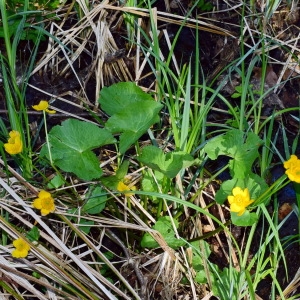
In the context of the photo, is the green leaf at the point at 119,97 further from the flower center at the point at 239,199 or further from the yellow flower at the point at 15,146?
the flower center at the point at 239,199

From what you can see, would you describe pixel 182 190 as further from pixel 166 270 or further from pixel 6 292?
pixel 6 292

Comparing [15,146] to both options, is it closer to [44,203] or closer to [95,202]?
[44,203]

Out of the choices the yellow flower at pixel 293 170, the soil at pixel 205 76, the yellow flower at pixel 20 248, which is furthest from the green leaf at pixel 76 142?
the yellow flower at pixel 293 170

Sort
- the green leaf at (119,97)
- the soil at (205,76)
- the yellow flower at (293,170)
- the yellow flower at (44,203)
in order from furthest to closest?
the soil at (205,76), the green leaf at (119,97), the yellow flower at (44,203), the yellow flower at (293,170)

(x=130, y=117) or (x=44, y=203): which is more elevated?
(x=130, y=117)

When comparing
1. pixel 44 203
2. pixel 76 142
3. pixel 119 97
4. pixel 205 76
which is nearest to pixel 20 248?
pixel 44 203

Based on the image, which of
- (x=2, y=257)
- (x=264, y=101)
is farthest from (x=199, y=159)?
(x=2, y=257)
